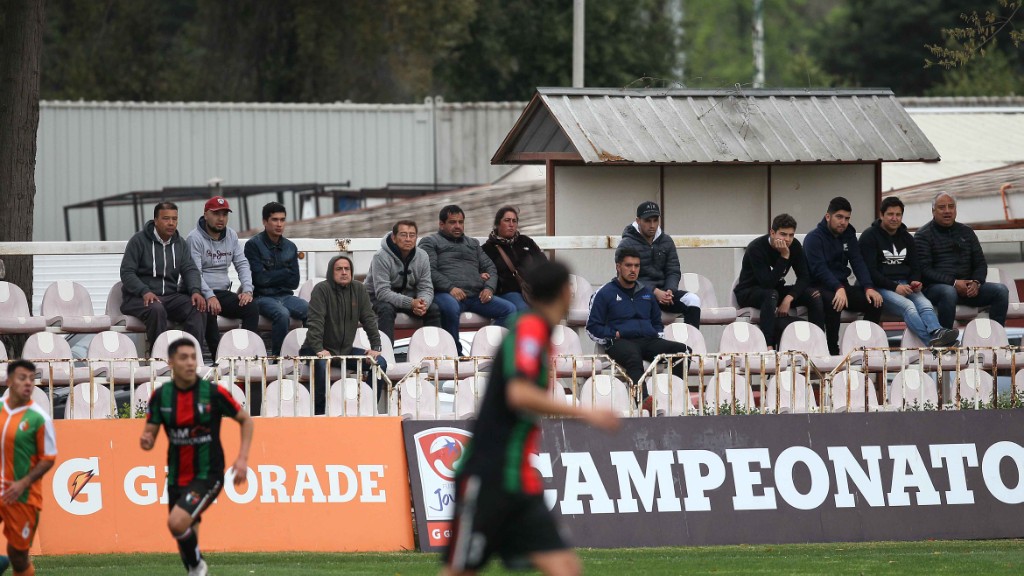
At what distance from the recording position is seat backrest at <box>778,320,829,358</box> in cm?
1431

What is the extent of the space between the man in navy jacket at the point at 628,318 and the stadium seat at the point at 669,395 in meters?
0.47

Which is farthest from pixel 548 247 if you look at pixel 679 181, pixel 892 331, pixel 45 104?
pixel 45 104

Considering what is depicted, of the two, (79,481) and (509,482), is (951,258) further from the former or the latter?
(509,482)

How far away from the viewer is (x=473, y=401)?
12.8m

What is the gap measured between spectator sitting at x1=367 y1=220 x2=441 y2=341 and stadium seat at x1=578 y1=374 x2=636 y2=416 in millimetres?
2177

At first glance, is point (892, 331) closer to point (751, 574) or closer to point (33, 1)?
point (751, 574)

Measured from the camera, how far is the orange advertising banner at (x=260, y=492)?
38.6ft

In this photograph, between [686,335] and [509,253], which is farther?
[509,253]

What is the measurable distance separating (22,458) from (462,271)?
5780 millimetres

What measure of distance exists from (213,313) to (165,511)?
2.68m

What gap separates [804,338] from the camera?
1436 cm

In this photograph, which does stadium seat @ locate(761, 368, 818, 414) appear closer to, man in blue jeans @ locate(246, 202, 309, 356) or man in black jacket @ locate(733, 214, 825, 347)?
man in black jacket @ locate(733, 214, 825, 347)

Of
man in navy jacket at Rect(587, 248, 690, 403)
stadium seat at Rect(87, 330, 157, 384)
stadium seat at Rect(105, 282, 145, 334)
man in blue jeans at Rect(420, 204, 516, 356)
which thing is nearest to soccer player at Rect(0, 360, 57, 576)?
stadium seat at Rect(87, 330, 157, 384)

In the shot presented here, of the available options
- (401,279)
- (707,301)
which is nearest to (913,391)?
(707,301)
